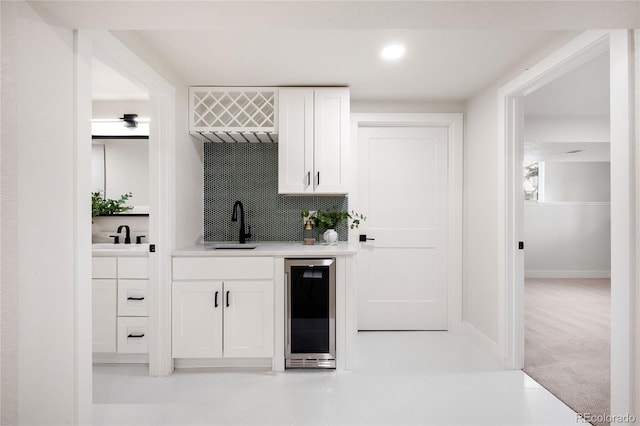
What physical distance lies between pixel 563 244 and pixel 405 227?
4.64 meters

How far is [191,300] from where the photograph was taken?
8.50ft

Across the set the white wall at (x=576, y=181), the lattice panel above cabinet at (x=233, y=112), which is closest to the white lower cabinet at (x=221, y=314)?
the lattice panel above cabinet at (x=233, y=112)

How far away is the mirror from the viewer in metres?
3.43

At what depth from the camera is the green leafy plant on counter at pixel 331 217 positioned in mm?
3221

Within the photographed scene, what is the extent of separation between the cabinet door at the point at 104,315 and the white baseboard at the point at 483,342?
295 centimetres

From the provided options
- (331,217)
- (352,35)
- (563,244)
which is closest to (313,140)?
(331,217)

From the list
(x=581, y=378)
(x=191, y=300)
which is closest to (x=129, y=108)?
(x=191, y=300)

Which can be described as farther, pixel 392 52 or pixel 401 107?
pixel 401 107

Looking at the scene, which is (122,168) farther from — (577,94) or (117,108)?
(577,94)

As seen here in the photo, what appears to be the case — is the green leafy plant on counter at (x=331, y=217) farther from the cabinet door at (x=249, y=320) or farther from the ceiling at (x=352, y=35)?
the ceiling at (x=352, y=35)

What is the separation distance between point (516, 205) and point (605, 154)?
486 cm

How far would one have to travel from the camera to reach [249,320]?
8.52 feet

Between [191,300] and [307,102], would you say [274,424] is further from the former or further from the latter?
[307,102]

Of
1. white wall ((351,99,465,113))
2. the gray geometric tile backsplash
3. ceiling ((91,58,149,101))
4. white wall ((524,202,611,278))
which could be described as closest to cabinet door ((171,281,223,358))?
the gray geometric tile backsplash
